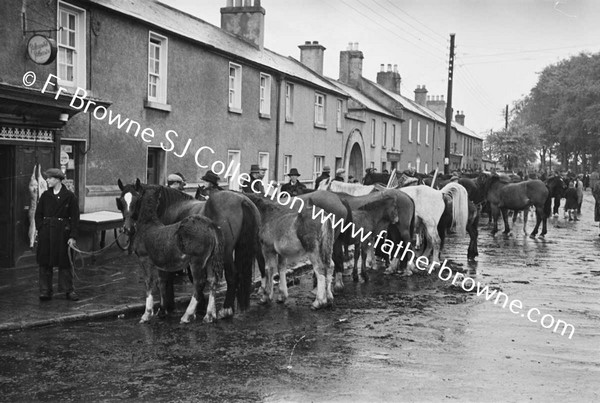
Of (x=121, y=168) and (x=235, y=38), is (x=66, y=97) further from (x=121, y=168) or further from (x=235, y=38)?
(x=235, y=38)

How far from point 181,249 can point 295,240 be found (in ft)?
6.24

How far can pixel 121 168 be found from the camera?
14.2 m

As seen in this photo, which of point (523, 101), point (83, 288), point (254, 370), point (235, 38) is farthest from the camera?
point (523, 101)

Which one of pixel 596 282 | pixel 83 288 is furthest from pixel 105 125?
pixel 596 282

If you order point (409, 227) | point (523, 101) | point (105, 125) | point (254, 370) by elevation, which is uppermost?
point (523, 101)

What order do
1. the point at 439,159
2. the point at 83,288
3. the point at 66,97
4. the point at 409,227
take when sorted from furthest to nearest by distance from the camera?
the point at 439,159, the point at 409,227, the point at 66,97, the point at 83,288

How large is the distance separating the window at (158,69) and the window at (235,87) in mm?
3896

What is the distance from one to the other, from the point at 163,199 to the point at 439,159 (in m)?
50.4

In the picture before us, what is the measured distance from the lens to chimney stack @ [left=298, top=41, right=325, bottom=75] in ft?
118

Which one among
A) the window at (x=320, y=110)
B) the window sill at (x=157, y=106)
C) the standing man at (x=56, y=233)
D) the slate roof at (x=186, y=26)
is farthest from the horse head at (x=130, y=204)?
the window at (x=320, y=110)

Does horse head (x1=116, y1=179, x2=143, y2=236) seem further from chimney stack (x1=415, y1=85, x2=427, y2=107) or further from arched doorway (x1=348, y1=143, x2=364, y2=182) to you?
chimney stack (x1=415, y1=85, x2=427, y2=107)

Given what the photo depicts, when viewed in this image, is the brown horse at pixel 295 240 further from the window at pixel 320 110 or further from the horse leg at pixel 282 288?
the window at pixel 320 110

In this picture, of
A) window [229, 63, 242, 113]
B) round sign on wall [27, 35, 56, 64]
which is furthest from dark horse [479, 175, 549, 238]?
round sign on wall [27, 35, 56, 64]

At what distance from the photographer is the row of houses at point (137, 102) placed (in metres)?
11.0
